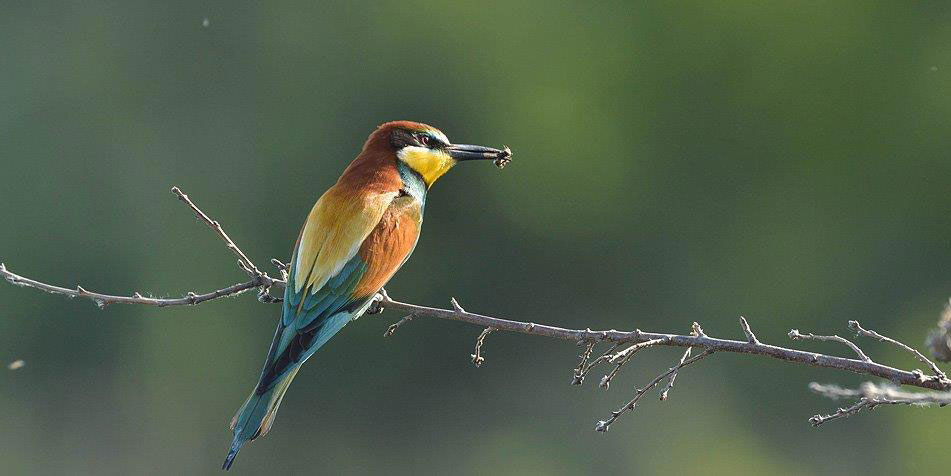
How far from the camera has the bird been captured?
2.40 metres

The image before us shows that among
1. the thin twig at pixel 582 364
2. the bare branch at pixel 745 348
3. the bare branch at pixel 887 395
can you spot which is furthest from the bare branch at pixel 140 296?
the bare branch at pixel 887 395

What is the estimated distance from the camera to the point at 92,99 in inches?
436

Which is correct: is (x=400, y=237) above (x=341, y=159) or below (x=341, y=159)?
above

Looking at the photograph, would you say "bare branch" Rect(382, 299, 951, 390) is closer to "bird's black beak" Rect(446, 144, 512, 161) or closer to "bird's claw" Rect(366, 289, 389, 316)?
"bird's claw" Rect(366, 289, 389, 316)

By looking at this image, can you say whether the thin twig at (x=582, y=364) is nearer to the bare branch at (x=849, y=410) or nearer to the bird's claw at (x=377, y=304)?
the bare branch at (x=849, y=410)

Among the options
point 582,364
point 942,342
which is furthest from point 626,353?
point 942,342

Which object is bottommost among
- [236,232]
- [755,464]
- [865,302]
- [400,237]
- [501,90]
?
[755,464]

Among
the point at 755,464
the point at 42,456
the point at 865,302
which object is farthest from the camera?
the point at 865,302

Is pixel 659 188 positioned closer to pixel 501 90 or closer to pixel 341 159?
pixel 501 90

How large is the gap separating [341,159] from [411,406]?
1.93 metres

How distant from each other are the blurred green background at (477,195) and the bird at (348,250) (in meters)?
6.96

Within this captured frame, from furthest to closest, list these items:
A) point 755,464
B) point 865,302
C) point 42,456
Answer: point 865,302 < point 755,464 < point 42,456

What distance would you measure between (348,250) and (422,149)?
44cm

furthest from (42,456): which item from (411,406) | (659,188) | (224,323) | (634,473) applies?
(659,188)
